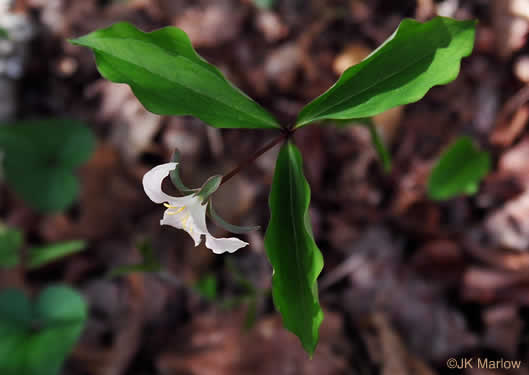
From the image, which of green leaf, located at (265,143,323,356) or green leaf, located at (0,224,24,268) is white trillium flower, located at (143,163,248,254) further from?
Answer: green leaf, located at (0,224,24,268)

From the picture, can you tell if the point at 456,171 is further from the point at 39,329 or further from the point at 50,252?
the point at 39,329

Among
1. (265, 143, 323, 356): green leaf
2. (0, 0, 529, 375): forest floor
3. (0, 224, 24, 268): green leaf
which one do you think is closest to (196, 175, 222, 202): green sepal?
(265, 143, 323, 356): green leaf

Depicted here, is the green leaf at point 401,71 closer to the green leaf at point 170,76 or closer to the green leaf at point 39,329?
the green leaf at point 170,76

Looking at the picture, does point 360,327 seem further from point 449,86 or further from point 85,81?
point 85,81

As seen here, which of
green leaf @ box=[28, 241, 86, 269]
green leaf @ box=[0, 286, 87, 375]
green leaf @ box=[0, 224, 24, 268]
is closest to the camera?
green leaf @ box=[0, 286, 87, 375]

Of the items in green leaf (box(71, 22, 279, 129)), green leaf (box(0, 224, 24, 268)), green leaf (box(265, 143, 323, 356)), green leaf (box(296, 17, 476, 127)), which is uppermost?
green leaf (box(0, 224, 24, 268))

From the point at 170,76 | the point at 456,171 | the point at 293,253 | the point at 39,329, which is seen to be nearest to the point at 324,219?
the point at 456,171
